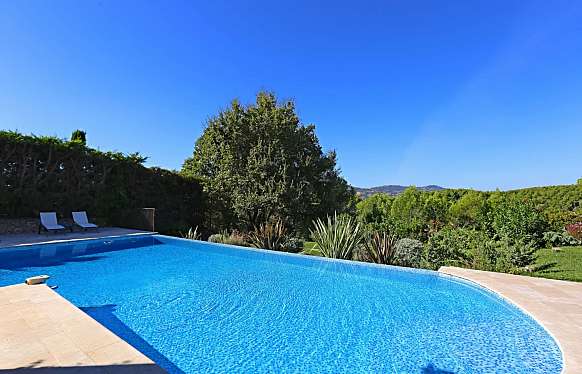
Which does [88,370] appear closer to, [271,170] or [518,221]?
[271,170]

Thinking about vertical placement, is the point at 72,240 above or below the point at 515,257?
below

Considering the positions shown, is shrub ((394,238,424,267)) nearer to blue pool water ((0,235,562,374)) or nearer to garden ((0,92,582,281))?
garden ((0,92,582,281))

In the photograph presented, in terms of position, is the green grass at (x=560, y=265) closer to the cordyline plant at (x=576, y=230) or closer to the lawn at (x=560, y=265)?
the lawn at (x=560, y=265)

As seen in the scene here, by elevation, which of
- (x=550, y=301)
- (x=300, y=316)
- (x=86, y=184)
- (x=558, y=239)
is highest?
(x=86, y=184)

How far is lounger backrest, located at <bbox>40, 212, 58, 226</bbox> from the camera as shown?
452 inches

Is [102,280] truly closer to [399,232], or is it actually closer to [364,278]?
[364,278]

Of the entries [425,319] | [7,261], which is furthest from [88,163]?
[425,319]

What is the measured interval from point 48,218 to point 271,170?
877cm

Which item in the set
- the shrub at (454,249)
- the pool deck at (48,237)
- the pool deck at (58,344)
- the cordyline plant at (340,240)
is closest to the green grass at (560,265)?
the shrub at (454,249)

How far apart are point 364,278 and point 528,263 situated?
4.11 meters

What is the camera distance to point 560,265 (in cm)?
778

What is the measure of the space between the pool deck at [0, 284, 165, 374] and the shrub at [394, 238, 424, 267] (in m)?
6.91

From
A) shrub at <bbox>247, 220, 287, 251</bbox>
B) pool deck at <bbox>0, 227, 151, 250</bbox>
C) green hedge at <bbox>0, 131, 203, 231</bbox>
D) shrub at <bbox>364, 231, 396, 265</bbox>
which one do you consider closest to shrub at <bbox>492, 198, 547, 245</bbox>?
shrub at <bbox>364, 231, 396, 265</bbox>

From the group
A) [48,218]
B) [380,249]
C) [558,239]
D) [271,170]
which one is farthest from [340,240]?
[48,218]
